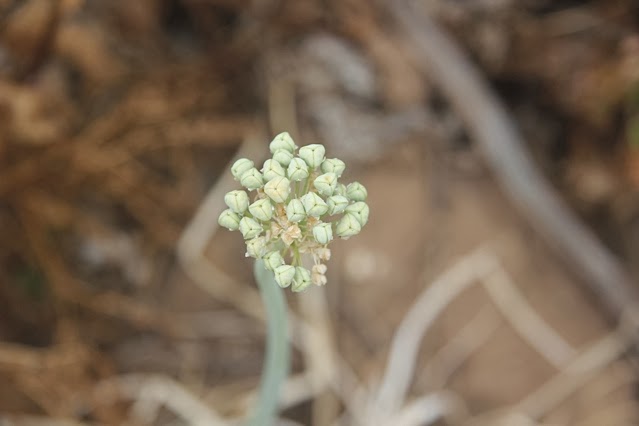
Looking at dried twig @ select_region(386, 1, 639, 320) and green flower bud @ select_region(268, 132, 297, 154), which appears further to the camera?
dried twig @ select_region(386, 1, 639, 320)

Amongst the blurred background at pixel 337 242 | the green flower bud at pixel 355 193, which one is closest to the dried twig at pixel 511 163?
the blurred background at pixel 337 242

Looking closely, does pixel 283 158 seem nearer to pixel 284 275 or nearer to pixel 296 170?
pixel 296 170

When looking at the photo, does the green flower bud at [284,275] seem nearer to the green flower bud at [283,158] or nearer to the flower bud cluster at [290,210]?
the flower bud cluster at [290,210]

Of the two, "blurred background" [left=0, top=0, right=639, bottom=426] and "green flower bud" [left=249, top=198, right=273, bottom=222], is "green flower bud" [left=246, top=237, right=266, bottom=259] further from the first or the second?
"blurred background" [left=0, top=0, right=639, bottom=426]

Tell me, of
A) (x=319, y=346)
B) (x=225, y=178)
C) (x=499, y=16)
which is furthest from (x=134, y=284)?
(x=499, y=16)

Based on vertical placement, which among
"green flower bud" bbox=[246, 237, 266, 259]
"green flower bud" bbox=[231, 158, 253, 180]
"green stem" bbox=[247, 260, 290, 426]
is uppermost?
"green flower bud" bbox=[231, 158, 253, 180]

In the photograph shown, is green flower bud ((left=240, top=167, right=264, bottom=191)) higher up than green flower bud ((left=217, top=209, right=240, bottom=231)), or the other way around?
green flower bud ((left=240, top=167, right=264, bottom=191))

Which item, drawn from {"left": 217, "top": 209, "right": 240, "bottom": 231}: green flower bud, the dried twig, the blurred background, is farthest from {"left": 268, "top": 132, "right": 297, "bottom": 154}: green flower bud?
the dried twig

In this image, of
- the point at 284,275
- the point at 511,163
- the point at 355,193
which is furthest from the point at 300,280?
the point at 511,163
